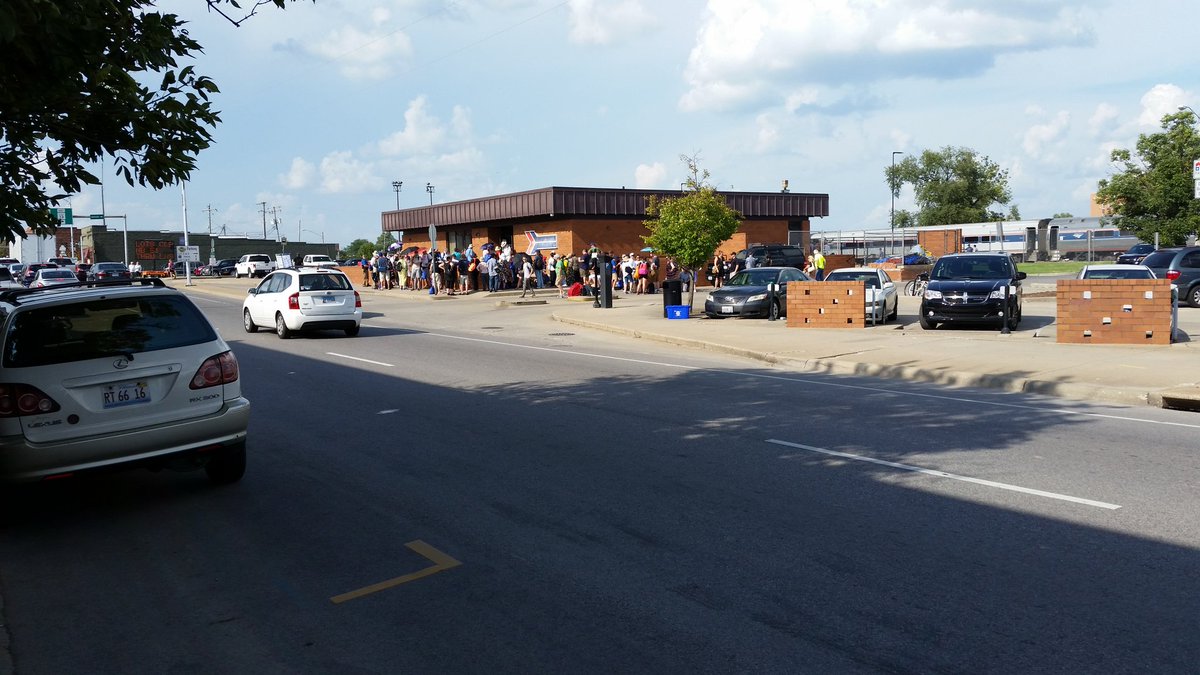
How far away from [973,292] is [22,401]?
17.5 m

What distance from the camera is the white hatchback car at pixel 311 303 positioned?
21.6 meters

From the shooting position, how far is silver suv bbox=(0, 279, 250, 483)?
672cm

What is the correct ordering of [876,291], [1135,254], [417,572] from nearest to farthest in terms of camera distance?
[417,572]
[876,291]
[1135,254]

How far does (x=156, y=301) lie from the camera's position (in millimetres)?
7586

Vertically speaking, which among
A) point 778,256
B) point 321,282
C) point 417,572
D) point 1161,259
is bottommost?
point 417,572

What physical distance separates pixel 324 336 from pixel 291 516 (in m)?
16.2

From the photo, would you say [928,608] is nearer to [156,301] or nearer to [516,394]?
[156,301]

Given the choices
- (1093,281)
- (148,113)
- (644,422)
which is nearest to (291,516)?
(148,113)

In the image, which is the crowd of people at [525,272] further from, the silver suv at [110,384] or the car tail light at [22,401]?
the car tail light at [22,401]

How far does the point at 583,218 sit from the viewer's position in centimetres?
4244

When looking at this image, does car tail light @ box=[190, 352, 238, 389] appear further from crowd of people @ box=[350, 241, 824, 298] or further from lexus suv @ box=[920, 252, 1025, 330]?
crowd of people @ box=[350, 241, 824, 298]

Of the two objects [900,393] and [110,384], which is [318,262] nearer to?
[900,393]

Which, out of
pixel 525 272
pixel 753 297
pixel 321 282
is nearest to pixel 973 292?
pixel 753 297

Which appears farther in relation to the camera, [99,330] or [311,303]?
[311,303]
